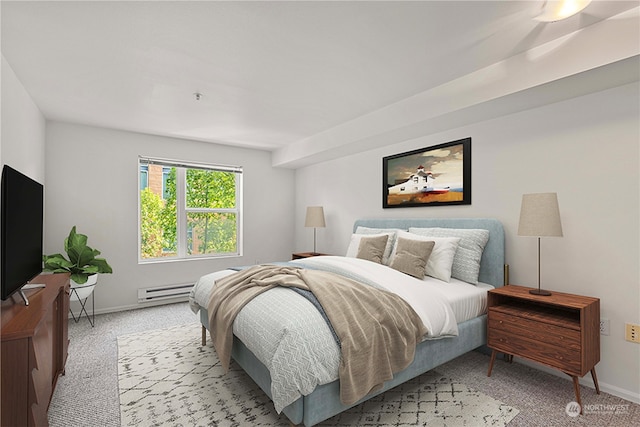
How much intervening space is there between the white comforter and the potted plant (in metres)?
2.25

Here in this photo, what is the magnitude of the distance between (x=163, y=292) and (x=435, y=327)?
3.80 m

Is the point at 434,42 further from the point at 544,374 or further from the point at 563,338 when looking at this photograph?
the point at 544,374

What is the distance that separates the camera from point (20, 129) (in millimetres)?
2770

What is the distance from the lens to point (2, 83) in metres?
2.33

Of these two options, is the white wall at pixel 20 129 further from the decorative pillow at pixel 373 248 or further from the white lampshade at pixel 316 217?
the white lampshade at pixel 316 217

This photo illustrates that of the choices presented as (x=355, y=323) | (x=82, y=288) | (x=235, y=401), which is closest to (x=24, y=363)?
(x=235, y=401)

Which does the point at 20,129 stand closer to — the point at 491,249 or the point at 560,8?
the point at 560,8

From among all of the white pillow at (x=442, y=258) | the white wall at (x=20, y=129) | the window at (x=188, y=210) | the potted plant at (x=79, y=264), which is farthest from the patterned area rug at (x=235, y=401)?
the window at (x=188, y=210)

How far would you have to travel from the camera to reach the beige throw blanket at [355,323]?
1.77 meters

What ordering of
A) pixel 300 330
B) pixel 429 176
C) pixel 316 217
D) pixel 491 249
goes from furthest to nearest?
pixel 316 217 < pixel 429 176 < pixel 491 249 < pixel 300 330

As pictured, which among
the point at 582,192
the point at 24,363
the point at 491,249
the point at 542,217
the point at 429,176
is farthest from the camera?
the point at 429,176

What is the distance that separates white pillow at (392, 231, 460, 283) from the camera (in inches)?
114

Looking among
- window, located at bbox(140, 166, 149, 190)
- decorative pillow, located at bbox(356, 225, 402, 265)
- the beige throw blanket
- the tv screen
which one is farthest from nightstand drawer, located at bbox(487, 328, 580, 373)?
window, located at bbox(140, 166, 149, 190)

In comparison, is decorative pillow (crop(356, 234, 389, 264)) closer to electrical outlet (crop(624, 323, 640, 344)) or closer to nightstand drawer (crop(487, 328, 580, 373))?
nightstand drawer (crop(487, 328, 580, 373))
